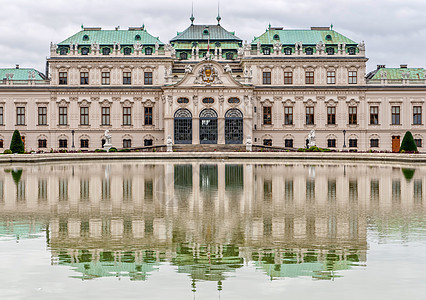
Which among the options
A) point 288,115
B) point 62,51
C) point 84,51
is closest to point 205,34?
point 288,115

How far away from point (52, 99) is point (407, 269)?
69800 millimetres

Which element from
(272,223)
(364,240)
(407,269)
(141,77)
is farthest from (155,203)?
(141,77)

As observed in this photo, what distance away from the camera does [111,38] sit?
3024 inches

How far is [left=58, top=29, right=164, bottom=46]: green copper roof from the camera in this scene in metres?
76.4

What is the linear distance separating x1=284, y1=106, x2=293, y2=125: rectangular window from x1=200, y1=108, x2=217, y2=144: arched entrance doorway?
954cm

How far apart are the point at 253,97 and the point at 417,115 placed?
21.7 m

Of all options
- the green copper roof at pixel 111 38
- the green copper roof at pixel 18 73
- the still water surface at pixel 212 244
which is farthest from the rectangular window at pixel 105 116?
the still water surface at pixel 212 244

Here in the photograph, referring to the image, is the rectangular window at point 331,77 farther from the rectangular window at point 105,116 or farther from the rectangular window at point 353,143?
the rectangular window at point 105,116

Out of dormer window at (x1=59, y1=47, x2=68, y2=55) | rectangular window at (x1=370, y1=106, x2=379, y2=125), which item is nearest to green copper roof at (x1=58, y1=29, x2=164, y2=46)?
dormer window at (x1=59, y1=47, x2=68, y2=55)

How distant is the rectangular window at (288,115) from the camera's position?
247ft

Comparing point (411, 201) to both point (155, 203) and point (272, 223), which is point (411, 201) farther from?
point (155, 203)

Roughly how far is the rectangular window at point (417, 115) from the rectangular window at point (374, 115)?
4.82m

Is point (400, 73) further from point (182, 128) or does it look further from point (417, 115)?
point (182, 128)

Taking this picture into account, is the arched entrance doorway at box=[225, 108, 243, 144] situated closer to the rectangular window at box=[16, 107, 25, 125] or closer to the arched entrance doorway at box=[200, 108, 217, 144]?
the arched entrance doorway at box=[200, 108, 217, 144]
